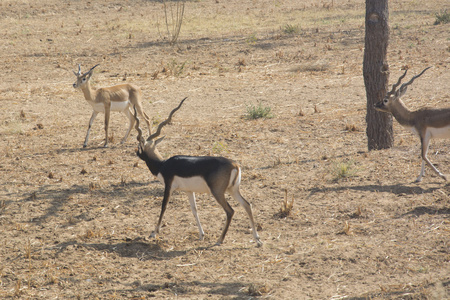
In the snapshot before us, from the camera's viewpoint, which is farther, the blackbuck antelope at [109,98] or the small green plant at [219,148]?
the blackbuck antelope at [109,98]

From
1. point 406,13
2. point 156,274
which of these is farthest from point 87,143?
point 406,13

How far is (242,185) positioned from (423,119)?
3072 mm

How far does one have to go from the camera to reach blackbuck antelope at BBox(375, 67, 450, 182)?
25.9 feet

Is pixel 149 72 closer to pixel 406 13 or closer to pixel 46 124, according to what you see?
pixel 46 124

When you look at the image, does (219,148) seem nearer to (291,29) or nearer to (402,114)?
(402,114)

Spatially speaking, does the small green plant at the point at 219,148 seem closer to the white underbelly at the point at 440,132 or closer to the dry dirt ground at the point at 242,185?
the dry dirt ground at the point at 242,185

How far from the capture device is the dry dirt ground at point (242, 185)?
18.3ft

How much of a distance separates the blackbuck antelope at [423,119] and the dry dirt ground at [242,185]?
1.75ft

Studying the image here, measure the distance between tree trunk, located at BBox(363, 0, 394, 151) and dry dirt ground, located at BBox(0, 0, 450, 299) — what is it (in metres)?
0.38

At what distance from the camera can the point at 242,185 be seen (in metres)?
8.17

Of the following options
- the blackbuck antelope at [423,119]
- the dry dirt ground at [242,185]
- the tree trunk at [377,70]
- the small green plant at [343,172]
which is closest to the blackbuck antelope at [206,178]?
the dry dirt ground at [242,185]

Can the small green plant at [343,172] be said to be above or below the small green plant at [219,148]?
below

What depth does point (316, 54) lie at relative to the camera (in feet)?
57.0

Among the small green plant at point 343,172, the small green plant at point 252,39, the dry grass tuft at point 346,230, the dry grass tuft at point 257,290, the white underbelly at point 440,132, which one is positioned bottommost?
the dry grass tuft at point 257,290
